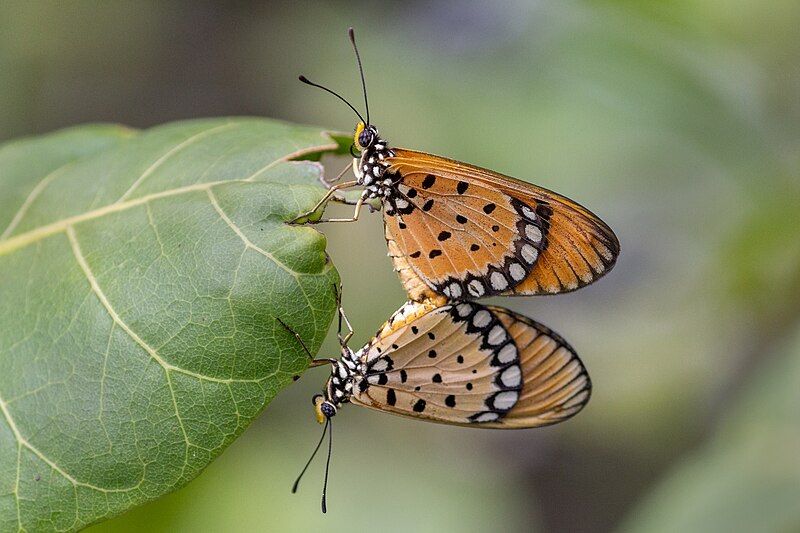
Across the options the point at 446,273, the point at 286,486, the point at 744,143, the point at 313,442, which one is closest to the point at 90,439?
the point at 446,273

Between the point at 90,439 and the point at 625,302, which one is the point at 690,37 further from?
the point at 90,439

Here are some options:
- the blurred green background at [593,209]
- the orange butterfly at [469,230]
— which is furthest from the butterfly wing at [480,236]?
the blurred green background at [593,209]

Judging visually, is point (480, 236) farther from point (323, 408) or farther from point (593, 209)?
point (593, 209)

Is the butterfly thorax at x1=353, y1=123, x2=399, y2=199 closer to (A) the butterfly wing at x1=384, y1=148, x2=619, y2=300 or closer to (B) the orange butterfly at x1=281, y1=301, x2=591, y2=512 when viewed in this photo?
(A) the butterfly wing at x1=384, y1=148, x2=619, y2=300

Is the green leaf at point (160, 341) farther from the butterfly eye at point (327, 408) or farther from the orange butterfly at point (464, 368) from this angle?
the butterfly eye at point (327, 408)

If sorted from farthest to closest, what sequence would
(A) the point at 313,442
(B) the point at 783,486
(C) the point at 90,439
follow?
(A) the point at 313,442, (B) the point at 783,486, (C) the point at 90,439

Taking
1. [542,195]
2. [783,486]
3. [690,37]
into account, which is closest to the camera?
[542,195]

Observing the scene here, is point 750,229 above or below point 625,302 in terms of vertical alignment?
above

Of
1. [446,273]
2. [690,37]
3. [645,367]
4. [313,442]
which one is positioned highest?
[690,37]
